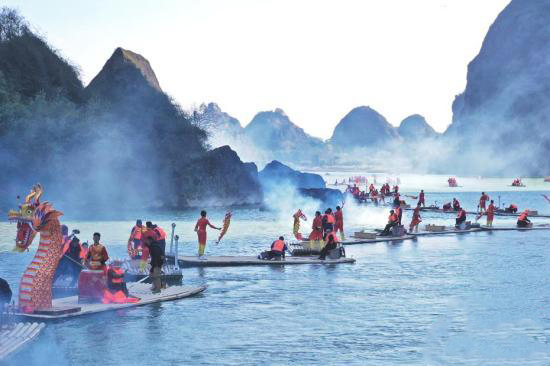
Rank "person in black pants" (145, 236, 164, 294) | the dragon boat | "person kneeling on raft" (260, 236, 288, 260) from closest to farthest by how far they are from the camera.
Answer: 1. the dragon boat
2. "person in black pants" (145, 236, 164, 294)
3. "person kneeling on raft" (260, 236, 288, 260)

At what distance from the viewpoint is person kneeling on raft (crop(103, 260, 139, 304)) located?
1013 inches

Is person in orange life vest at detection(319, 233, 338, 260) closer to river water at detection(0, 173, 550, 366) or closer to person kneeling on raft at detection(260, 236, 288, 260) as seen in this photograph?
river water at detection(0, 173, 550, 366)

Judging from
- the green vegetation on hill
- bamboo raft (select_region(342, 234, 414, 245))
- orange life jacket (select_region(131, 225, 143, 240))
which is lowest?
bamboo raft (select_region(342, 234, 414, 245))

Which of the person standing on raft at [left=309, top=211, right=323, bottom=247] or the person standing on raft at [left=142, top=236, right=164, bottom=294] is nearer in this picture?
the person standing on raft at [left=142, top=236, right=164, bottom=294]

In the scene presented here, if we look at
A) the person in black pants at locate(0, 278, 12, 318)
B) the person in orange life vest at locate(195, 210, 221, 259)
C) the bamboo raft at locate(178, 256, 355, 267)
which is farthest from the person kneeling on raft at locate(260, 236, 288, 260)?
the person in black pants at locate(0, 278, 12, 318)

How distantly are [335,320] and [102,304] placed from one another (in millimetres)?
7238

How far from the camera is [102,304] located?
83.9 feet

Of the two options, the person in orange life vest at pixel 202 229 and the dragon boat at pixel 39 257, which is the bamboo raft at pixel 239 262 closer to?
the person in orange life vest at pixel 202 229

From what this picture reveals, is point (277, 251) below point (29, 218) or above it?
below

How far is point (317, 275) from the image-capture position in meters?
35.5

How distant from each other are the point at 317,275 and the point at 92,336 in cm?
1483

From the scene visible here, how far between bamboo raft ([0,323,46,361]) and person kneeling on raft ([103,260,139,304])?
12.1 ft

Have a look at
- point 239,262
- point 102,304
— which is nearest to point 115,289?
point 102,304

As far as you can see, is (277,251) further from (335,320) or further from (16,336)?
(16,336)
